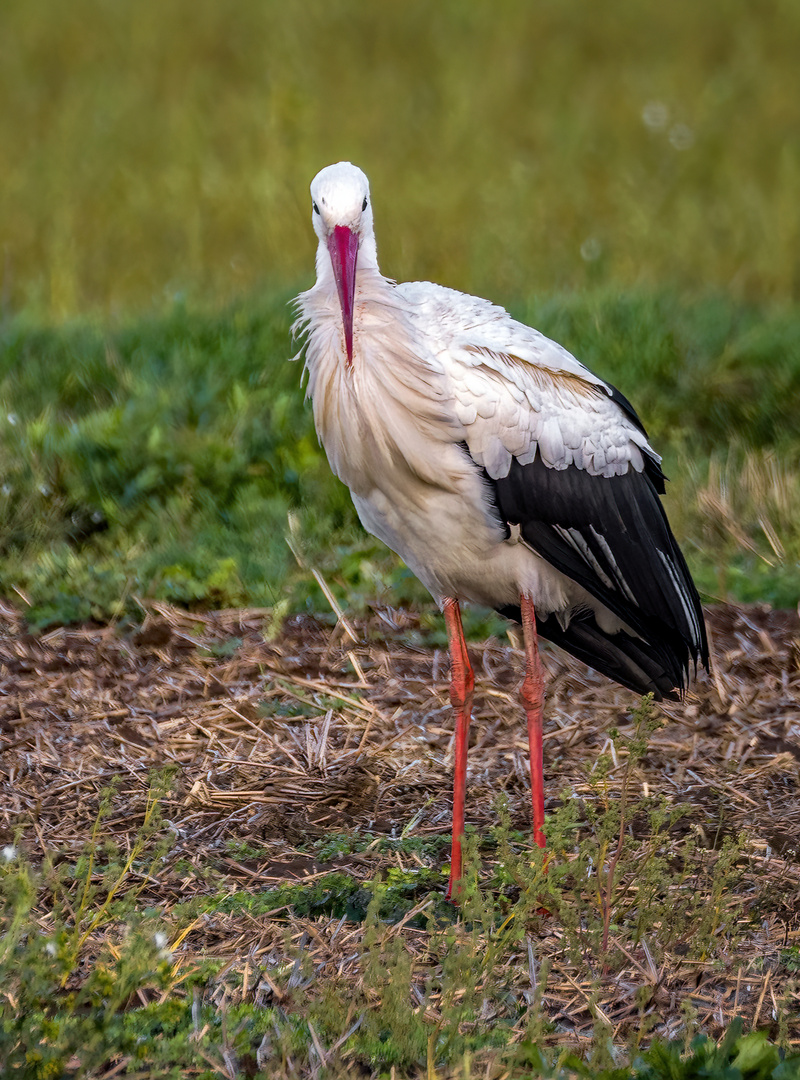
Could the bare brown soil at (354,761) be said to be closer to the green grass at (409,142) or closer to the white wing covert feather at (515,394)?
the white wing covert feather at (515,394)

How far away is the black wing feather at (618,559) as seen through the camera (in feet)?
9.95

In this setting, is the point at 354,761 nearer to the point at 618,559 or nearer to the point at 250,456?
the point at 618,559

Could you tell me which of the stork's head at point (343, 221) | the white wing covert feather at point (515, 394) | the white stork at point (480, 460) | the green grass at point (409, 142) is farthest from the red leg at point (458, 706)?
the green grass at point (409, 142)

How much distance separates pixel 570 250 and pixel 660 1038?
597cm

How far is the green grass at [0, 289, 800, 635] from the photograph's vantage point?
4.23 m

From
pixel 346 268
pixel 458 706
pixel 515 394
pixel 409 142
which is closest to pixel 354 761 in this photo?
pixel 458 706

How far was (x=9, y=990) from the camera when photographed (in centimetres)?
232

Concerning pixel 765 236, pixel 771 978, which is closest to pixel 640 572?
pixel 771 978

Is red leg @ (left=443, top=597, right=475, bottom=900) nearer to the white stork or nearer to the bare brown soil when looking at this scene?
the white stork

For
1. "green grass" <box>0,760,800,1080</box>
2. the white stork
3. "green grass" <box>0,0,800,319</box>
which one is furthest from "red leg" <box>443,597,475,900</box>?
"green grass" <box>0,0,800,319</box>

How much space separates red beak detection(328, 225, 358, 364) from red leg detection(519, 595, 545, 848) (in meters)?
0.77

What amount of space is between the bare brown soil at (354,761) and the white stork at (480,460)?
0.99 ft

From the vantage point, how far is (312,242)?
7.64m

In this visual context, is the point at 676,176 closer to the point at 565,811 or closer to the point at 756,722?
the point at 756,722
